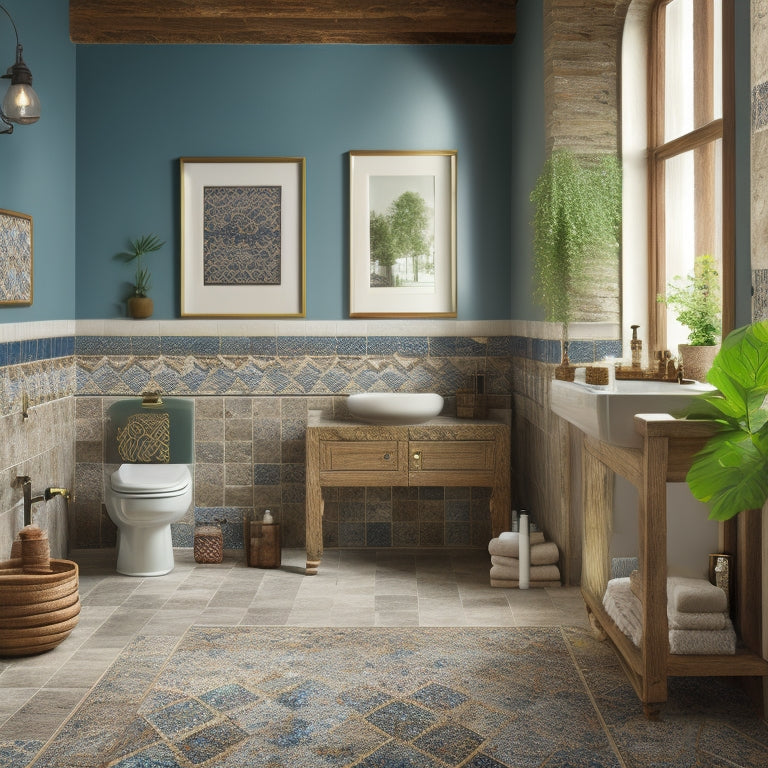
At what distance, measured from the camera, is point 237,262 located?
18.2 feet

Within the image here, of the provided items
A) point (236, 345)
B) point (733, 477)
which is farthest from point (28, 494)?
point (733, 477)

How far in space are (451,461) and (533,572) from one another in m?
0.72

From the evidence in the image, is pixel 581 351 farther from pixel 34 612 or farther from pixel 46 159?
pixel 46 159

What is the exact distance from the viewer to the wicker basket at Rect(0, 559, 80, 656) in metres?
3.65

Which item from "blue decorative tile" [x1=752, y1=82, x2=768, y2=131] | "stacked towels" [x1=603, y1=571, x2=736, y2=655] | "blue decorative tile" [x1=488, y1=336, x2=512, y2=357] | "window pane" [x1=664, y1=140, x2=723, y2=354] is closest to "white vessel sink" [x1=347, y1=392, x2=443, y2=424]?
"blue decorative tile" [x1=488, y1=336, x2=512, y2=357]

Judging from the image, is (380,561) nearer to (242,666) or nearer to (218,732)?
(242,666)

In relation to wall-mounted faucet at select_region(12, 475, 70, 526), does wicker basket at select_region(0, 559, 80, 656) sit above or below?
below

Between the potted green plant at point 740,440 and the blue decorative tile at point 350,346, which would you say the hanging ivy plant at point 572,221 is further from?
the potted green plant at point 740,440

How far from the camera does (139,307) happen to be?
5.48 metres

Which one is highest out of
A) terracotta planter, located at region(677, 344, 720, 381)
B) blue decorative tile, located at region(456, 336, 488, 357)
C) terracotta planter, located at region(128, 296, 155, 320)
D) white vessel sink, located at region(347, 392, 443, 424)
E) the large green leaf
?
terracotta planter, located at region(128, 296, 155, 320)

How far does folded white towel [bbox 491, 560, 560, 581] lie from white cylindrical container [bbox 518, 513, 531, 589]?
0.03 metres

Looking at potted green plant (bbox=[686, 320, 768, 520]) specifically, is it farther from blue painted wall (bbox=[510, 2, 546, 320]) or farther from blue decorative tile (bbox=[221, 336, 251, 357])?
blue decorative tile (bbox=[221, 336, 251, 357])

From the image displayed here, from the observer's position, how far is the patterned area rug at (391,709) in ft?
9.17

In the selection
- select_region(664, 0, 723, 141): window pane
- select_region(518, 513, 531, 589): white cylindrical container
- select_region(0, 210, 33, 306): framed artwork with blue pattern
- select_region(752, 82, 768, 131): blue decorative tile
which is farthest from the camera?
select_region(518, 513, 531, 589): white cylindrical container
